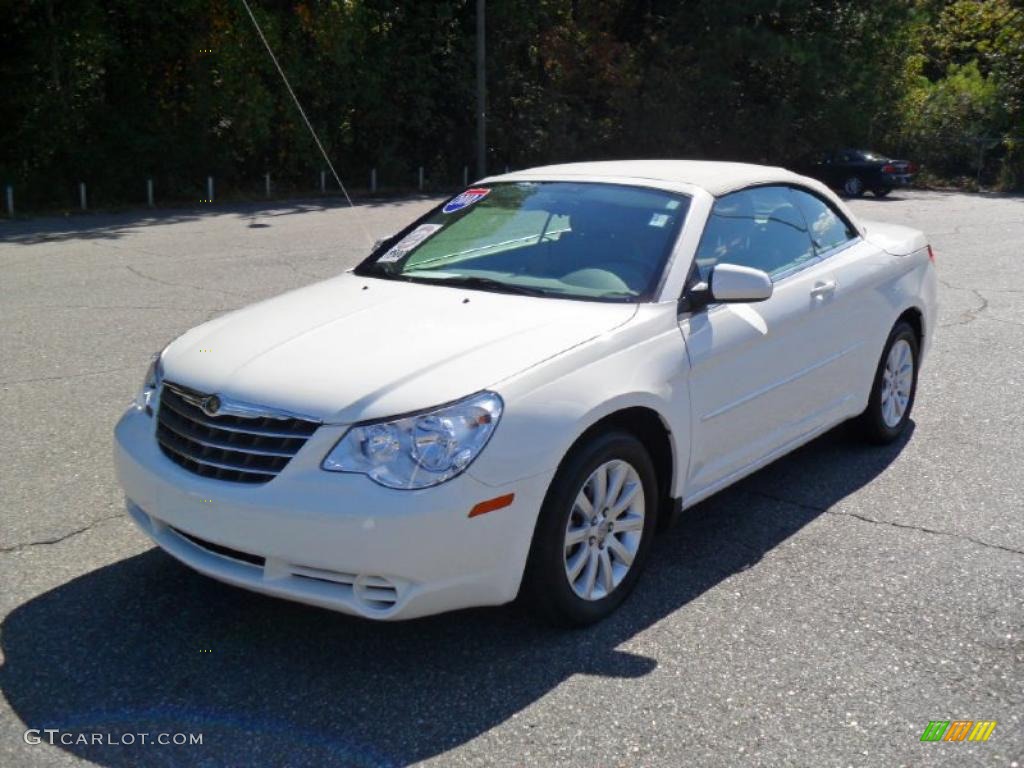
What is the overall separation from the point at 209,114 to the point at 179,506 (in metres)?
25.7

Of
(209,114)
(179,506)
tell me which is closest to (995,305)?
(179,506)

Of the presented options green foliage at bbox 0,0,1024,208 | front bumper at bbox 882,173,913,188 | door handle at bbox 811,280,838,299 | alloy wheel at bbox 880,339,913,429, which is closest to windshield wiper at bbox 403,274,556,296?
door handle at bbox 811,280,838,299

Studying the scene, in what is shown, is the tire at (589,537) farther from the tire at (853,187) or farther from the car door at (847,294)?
the tire at (853,187)

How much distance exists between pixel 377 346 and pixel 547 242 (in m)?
1.20

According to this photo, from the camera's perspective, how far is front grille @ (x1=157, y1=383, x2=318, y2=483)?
3.61 m

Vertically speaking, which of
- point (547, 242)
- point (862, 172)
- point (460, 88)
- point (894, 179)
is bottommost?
point (894, 179)

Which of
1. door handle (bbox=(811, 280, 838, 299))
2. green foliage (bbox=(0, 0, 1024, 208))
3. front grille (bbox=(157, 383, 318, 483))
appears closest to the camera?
front grille (bbox=(157, 383, 318, 483))

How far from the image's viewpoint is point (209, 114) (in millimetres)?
27719

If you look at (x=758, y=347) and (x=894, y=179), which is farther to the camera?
(x=894, y=179)

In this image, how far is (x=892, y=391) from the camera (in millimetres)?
6129

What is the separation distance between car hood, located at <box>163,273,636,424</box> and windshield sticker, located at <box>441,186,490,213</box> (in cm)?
84

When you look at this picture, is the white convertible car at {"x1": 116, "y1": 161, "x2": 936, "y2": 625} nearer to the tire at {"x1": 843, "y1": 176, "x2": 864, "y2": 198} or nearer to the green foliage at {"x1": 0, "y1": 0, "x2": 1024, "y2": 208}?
the green foliage at {"x1": 0, "y1": 0, "x2": 1024, "y2": 208}

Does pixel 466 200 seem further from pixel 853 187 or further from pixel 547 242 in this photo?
pixel 853 187

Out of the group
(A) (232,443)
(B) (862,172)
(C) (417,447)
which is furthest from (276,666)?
(B) (862,172)
